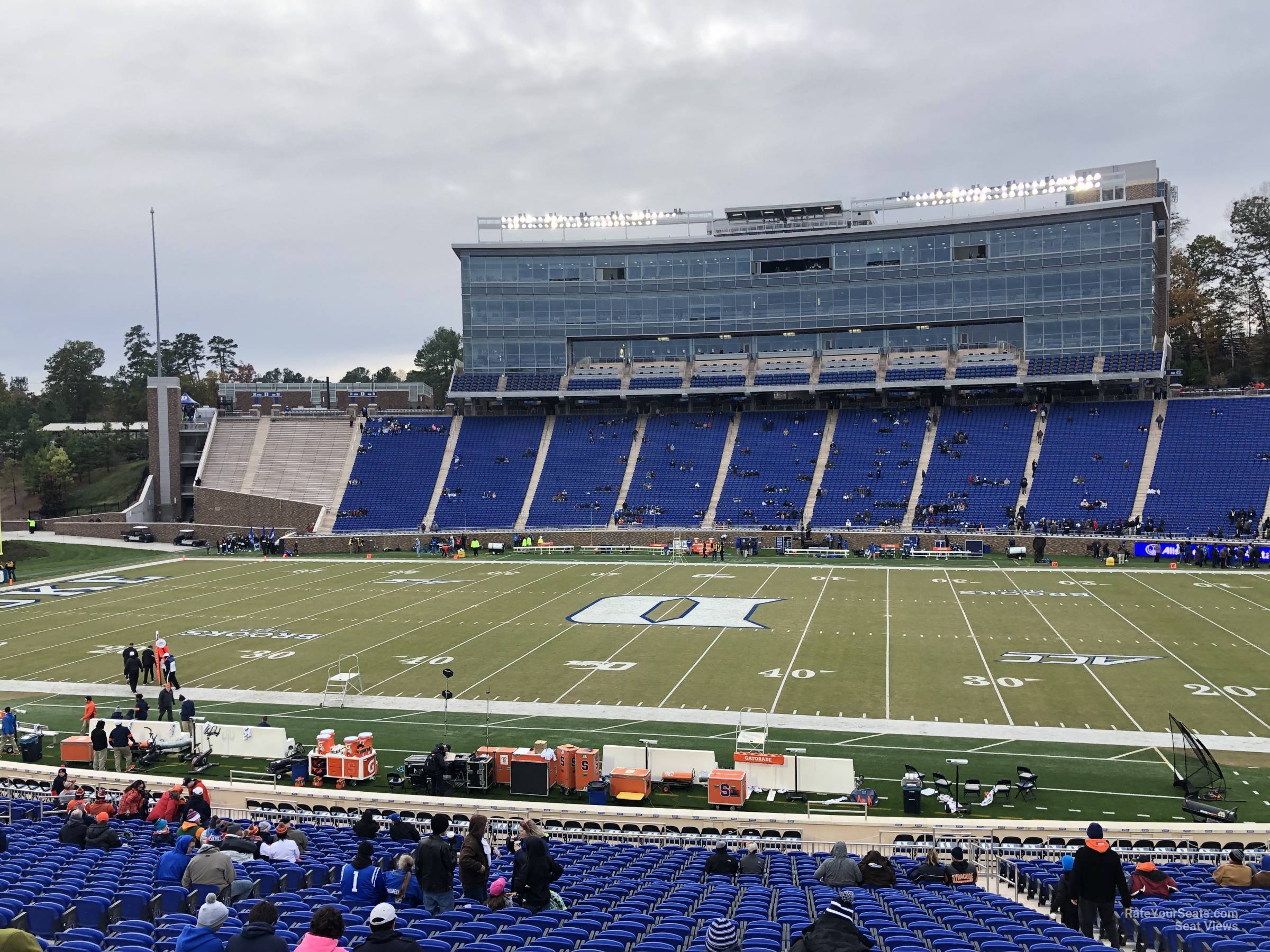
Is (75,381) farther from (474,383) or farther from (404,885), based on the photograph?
(404,885)

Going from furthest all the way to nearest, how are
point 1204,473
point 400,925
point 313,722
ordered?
point 1204,473 → point 313,722 → point 400,925

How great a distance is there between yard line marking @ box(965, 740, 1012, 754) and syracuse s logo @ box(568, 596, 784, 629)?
12.9 metres

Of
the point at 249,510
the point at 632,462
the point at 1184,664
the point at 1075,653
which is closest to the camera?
the point at 1184,664

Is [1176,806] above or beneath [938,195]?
beneath

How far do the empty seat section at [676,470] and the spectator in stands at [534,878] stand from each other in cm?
5081

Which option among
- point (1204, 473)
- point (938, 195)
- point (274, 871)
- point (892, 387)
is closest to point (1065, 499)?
point (1204, 473)

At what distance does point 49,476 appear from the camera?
77.4m

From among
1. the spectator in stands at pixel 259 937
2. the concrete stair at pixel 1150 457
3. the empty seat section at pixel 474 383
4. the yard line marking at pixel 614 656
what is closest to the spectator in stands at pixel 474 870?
the spectator in stands at pixel 259 937

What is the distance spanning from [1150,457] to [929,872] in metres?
51.8

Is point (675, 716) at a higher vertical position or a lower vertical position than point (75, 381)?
lower

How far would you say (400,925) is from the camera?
→ 848 centimetres

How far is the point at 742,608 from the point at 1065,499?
27629mm

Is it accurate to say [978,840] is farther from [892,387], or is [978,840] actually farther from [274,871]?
[892,387]

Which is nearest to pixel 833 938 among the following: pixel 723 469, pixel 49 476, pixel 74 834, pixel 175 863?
pixel 175 863
